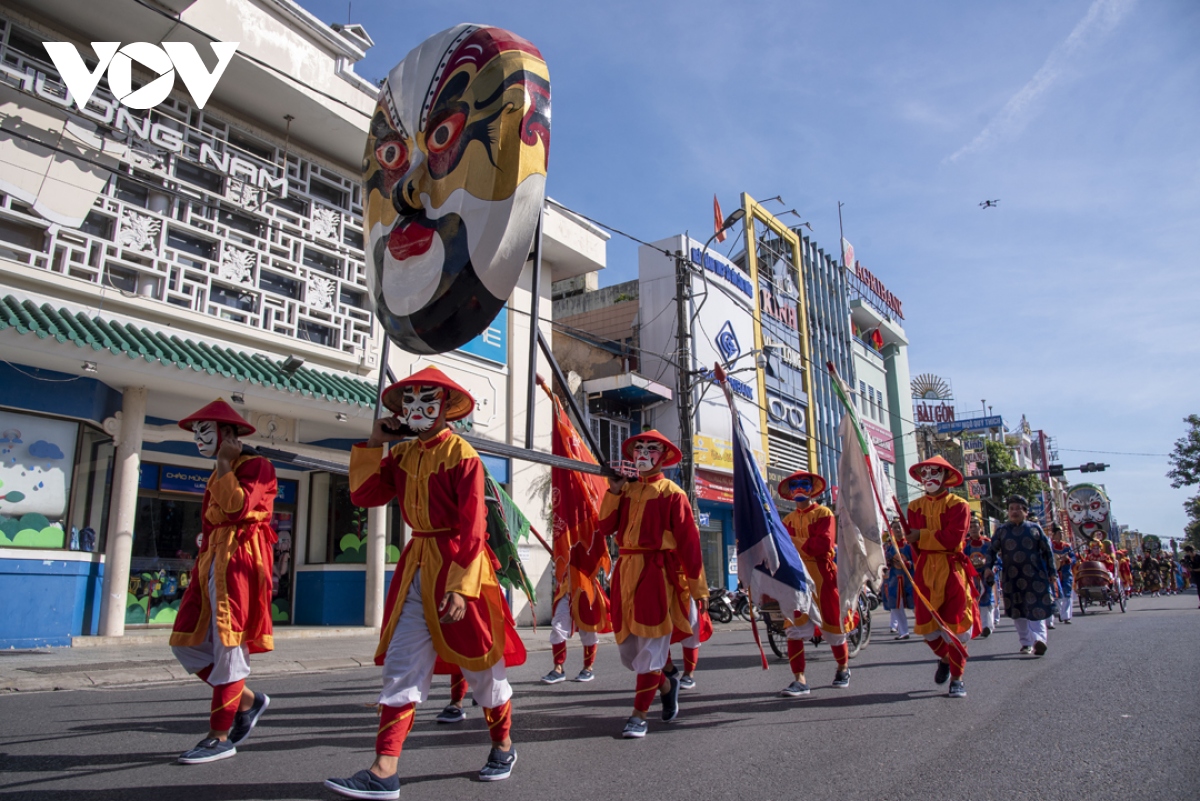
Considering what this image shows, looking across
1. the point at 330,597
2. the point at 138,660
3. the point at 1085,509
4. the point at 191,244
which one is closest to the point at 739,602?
the point at 330,597

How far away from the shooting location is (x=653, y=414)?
76.7 ft

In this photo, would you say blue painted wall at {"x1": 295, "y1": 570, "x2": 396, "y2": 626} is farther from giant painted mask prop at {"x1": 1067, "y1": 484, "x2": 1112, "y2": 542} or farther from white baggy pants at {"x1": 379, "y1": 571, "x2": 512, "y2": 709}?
giant painted mask prop at {"x1": 1067, "y1": 484, "x2": 1112, "y2": 542}

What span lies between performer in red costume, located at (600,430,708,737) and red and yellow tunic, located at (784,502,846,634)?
2.17m

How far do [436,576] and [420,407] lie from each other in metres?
0.85

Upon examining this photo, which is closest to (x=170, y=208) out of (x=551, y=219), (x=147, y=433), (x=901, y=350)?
(x=147, y=433)

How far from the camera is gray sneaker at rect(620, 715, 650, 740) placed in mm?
4879

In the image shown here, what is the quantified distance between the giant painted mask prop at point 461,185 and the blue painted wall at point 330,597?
11135 millimetres

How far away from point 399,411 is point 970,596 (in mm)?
5261

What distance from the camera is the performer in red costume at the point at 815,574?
22.2ft

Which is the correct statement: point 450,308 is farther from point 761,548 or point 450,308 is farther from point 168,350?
point 168,350

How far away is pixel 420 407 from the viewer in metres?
4.14

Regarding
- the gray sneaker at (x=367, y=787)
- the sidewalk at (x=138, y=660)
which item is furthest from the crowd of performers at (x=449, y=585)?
the sidewalk at (x=138, y=660)

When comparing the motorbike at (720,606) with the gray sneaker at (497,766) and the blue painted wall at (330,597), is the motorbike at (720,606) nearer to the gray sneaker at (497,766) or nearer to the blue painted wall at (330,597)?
the blue painted wall at (330,597)

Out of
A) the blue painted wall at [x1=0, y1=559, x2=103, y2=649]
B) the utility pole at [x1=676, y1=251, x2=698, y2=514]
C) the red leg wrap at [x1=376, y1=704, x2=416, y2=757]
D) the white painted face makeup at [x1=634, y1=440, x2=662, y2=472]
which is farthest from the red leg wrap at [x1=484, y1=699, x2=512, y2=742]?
the utility pole at [x1=676, y1=251, x2=698, y2=514]
